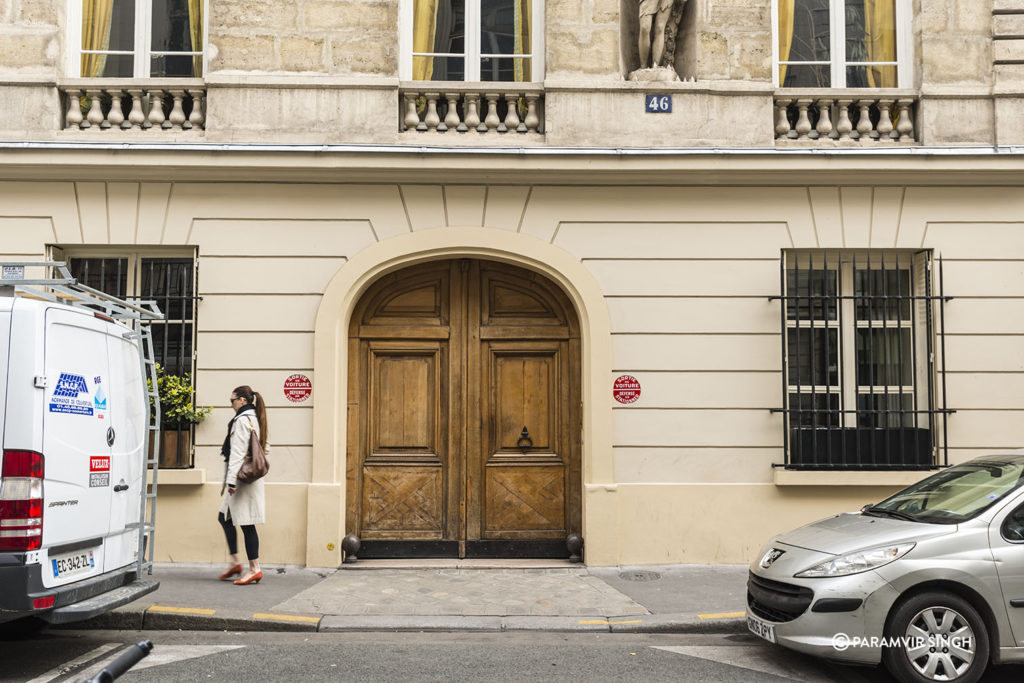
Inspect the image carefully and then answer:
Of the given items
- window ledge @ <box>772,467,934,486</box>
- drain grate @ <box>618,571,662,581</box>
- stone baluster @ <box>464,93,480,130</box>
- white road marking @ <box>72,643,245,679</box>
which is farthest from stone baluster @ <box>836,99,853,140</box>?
white road marking @ <box>72,643,245,679</box>

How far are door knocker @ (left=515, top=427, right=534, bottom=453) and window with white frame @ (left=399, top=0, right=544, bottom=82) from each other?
3.90m

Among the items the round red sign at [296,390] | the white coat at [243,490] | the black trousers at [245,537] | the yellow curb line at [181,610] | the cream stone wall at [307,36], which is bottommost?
the yellow curb line at [181,610]

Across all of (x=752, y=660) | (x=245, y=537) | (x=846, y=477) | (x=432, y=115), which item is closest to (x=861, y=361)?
(x=846, y=477)

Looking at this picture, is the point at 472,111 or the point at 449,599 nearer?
the point at 449,599

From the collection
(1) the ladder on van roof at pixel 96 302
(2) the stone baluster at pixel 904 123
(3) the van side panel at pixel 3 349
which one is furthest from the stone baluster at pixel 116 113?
(2) the stone baluster at pixel 904 123

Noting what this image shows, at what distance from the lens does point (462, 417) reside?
9.86 m

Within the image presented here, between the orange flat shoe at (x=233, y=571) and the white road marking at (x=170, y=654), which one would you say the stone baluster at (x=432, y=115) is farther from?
the white road marking at (x=170, y=654)

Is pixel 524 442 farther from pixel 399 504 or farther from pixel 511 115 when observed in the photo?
pixel 511 115

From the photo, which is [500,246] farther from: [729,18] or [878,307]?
[878,307]

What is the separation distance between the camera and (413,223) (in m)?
9.57

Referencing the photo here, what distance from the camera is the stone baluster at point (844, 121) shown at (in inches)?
384

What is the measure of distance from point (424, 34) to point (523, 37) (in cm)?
111

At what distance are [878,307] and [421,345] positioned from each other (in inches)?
198

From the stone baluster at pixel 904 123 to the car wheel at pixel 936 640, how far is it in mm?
5958
